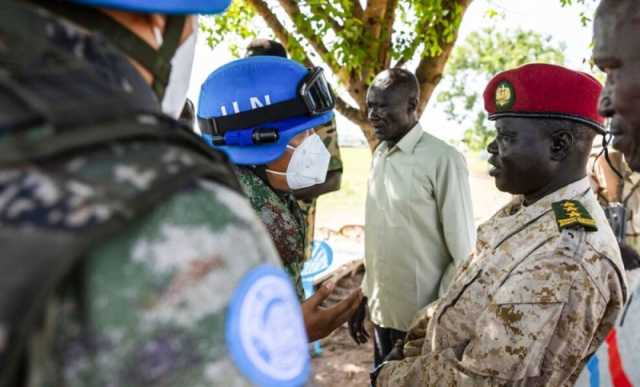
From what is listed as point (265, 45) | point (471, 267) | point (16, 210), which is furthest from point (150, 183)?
point (265, 45)

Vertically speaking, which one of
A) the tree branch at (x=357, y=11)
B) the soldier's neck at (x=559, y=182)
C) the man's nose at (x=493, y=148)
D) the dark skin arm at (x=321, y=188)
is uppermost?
the tree branch at (x=357, y=11)

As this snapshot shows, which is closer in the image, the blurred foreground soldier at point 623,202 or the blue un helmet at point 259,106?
the blue un helmet at point 259,106

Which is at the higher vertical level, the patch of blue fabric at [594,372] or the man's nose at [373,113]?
the man's nose at [373,113]

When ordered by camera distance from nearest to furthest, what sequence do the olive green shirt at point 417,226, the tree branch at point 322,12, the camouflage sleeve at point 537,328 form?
the camouflage sleeve at point 537,328, the olive green shirt at point 417,226, the tree branch at point 322,12

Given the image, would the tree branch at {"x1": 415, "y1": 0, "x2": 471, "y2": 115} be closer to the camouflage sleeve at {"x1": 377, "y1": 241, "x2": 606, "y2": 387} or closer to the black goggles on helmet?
the black goggles on helmet

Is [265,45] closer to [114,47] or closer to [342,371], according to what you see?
[342,371]

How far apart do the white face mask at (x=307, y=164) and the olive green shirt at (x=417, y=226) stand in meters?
1.52

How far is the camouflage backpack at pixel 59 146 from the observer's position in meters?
0.49

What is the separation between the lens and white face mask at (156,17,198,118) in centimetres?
84

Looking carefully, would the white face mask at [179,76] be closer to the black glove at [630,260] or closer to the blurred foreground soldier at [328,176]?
the blurred foreground soldier at [328,176]

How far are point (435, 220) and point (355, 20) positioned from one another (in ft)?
7.15

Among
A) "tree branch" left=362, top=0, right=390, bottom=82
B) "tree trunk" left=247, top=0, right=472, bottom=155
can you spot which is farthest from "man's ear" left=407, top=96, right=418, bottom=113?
"tree branch" left=362, top=0, right=390, bottom=82

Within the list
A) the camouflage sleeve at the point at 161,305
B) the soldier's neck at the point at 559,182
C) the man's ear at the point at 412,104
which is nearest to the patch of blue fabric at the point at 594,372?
the soldier's neck at the point at 559,182

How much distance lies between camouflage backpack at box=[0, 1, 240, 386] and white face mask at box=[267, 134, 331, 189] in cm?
145
